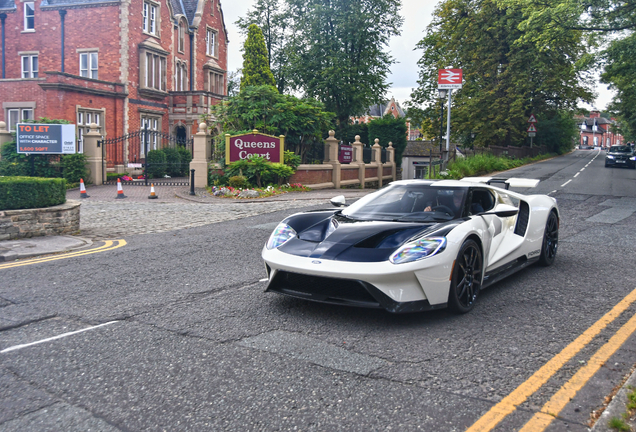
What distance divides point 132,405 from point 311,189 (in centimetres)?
2023

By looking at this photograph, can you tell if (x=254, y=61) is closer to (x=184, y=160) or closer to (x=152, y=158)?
(x=184, y=160)

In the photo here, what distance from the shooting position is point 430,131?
44969 mm

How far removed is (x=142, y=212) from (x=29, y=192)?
184 inches

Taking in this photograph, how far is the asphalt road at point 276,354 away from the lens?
10.7 ft

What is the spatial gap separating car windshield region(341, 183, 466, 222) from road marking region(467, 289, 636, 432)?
1.68 meters

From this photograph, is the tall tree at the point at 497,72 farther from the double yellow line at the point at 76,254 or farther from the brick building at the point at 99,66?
the double yellow line at the point at 76,254

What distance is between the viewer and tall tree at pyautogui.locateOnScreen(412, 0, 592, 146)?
125 feet

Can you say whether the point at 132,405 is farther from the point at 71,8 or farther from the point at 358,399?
the point at 71,8

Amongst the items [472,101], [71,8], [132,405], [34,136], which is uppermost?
[71,8]

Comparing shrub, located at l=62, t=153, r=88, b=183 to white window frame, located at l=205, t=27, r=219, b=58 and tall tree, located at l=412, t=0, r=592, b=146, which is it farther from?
tall tree, located at l=412, t=0, r=592, b=146

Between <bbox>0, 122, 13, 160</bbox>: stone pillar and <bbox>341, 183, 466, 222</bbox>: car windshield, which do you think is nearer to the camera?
<bbox>341, 183, 466, 222</bbox>: car windshield

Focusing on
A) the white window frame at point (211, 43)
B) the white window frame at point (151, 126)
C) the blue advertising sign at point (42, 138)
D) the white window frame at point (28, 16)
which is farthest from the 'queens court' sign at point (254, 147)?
the white window frame at point (211, 43)

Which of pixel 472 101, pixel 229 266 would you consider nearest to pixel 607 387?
pixel 229 266

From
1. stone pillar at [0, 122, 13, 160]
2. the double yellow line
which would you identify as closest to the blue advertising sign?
stone pillar at [0, 122, 13, 160]
